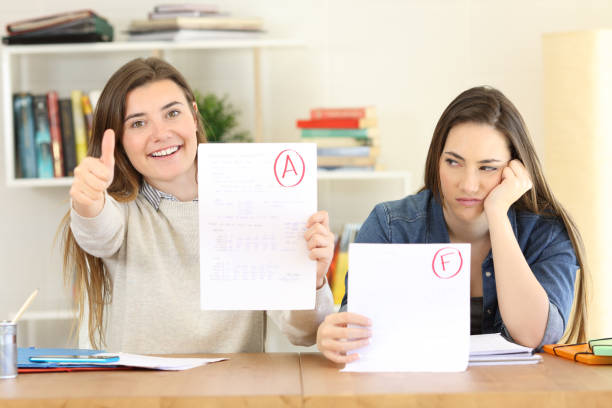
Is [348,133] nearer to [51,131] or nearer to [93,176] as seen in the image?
[51,131]

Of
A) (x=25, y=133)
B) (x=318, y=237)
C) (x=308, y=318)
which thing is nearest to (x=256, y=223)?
(x=318, y=237)

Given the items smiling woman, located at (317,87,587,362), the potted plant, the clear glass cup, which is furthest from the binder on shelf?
the clear glass cup

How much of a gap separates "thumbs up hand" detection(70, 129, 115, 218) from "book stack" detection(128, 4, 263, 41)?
4.68ft

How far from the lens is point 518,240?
169cm

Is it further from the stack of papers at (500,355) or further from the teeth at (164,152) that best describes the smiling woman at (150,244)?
the stack of papers at (500,355)

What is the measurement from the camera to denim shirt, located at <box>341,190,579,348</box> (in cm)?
156

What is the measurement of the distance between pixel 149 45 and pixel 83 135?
44 cm

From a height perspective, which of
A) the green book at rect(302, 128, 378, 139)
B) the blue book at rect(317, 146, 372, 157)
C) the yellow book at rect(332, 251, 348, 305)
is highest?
the green book at rect(302, 128, 378, 139)

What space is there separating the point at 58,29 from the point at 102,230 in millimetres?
1524

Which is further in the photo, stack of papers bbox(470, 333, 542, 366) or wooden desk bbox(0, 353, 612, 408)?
stack of papers bbox(470, 333, 542, 366)

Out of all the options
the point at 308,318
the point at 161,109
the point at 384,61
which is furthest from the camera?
the point at 384,61

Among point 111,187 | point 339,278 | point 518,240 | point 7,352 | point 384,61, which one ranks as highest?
point 384,61

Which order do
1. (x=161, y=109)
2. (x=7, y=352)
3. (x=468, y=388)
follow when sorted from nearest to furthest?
(x=468, y=388) < (x=7, y=352) < (x=161, y=109)

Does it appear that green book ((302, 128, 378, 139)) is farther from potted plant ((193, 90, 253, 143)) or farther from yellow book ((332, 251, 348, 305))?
yellow book ((332, 251, 348, 305))
